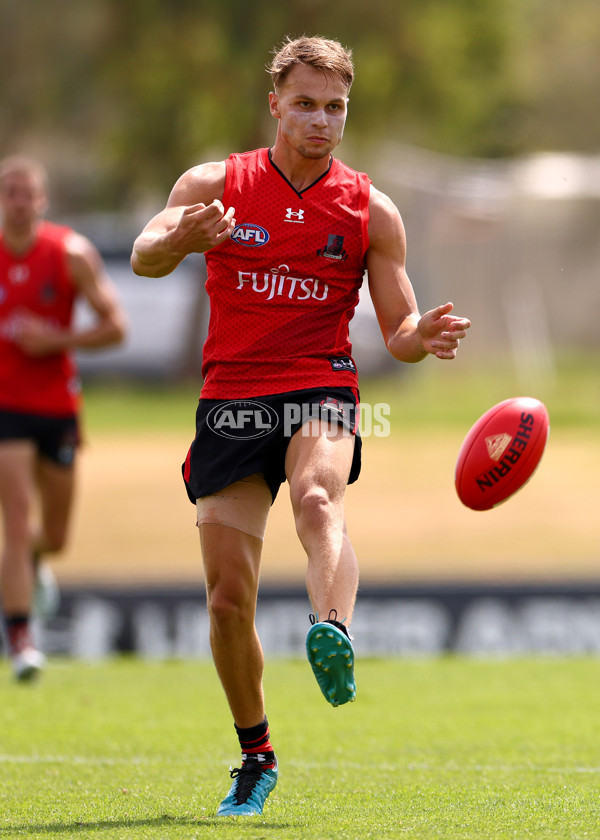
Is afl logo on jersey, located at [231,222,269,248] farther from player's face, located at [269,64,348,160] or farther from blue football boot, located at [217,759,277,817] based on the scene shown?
blue football boot, located at [217,759,277,817]

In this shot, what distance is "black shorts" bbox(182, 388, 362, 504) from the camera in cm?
455

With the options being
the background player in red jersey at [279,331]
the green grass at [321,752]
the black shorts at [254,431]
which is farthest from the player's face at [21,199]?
the black shorts at [254,431]

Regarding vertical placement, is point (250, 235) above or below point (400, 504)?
above

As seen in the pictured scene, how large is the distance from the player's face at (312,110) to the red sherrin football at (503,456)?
3.88ft

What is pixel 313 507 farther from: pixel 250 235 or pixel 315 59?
pixel 315 59

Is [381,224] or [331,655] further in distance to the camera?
[381,224]

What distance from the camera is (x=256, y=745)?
4652 mm

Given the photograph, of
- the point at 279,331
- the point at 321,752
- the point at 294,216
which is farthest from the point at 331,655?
the point at 321,752

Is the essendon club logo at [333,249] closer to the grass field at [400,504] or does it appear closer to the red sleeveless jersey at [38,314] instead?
the red sleeveless jersey at [38,314]

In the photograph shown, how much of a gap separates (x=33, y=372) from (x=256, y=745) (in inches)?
162

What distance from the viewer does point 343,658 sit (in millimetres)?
4008

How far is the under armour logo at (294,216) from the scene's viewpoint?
15.5 feet

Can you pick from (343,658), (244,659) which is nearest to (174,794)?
(244,659)

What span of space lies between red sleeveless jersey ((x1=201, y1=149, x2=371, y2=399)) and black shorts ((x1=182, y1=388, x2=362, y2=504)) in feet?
0.17
